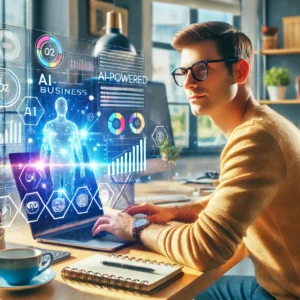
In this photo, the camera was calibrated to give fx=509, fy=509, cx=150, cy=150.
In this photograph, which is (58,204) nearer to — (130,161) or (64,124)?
(64,124)

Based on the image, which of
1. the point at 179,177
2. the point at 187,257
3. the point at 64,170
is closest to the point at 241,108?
the point at 187,257

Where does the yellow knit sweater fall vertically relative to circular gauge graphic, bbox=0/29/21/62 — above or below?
below

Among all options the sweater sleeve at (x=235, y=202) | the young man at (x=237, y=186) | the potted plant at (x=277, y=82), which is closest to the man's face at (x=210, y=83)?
the young man at (x=237, y=186)

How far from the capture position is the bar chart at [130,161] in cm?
188

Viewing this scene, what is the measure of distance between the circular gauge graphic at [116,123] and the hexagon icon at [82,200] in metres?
0.26

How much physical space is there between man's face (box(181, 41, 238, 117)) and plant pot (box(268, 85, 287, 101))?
3057 mm

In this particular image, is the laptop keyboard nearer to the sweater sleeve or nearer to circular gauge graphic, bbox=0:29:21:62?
the sweater sleeve

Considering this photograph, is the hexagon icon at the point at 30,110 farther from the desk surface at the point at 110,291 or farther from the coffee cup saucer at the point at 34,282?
the coffee cup saucer at the point at 34,282

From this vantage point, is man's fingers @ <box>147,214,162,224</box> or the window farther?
the window

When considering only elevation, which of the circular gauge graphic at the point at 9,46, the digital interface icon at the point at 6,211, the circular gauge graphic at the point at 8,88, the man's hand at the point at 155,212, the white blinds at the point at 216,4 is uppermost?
the white blinds at the point at 216,4

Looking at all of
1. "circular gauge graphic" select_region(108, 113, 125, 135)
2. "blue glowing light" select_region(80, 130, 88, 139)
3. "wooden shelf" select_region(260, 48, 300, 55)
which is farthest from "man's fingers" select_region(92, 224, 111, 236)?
"wooden shelf" select_region(260, 48, 300, 55)

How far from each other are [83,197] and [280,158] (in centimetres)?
71

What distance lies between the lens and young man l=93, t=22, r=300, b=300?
1.24m

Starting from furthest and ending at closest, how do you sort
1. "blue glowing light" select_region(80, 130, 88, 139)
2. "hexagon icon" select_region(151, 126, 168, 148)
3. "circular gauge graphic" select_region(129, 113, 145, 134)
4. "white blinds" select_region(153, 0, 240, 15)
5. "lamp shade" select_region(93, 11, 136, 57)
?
"white blinds" select_region(153, 0, 240, 15), "lamp shade" select_region(93, 11, 136, 57), "hexagon icon" select_region(151, 126, 168, 148), "circular gauge graphic" select_region(129, 113, 145, 134), "blue glowing light" select_region(80, 130, 88, 139)
